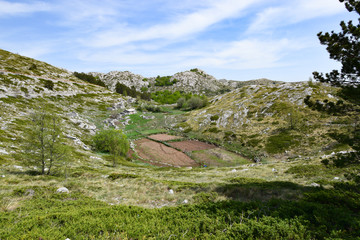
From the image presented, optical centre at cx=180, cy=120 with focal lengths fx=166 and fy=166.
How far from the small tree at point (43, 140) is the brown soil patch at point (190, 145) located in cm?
4039

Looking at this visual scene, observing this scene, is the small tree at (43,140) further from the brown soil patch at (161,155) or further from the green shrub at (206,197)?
the brown soil patch at (161,155)

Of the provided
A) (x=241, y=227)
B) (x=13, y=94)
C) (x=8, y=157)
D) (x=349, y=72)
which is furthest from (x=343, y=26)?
(x=13, y=94)

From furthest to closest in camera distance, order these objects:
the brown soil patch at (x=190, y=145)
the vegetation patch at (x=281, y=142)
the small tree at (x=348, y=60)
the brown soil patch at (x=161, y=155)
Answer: the brown soil patch at (x=190, y=145) < the vegetation patch at (x=281, y=142) < the brown soil patch at (x=161, y=155) < the small tree at (x=348, y=60)

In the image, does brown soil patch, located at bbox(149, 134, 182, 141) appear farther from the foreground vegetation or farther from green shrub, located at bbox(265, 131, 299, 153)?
the foreground vegetation

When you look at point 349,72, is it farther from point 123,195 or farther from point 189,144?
point 189,144

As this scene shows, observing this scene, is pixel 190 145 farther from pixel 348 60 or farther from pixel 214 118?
pixel 348 60

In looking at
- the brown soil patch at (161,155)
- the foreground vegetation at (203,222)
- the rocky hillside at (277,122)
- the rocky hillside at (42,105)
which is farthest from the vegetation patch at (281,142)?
the rocky hillside at (42,105)

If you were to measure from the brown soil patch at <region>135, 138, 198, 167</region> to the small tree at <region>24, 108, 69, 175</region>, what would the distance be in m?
29.9

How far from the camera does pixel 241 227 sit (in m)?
6.77

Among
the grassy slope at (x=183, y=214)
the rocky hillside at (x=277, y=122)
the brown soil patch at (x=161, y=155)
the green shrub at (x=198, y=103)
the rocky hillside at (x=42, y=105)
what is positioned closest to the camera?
the grassy slope at (x=183, y=214)

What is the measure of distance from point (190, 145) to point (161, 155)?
13.4 m

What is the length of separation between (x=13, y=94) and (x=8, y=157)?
66.3m

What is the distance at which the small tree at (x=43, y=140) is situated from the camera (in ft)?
65.5

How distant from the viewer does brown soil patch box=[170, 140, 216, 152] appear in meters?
58.7
